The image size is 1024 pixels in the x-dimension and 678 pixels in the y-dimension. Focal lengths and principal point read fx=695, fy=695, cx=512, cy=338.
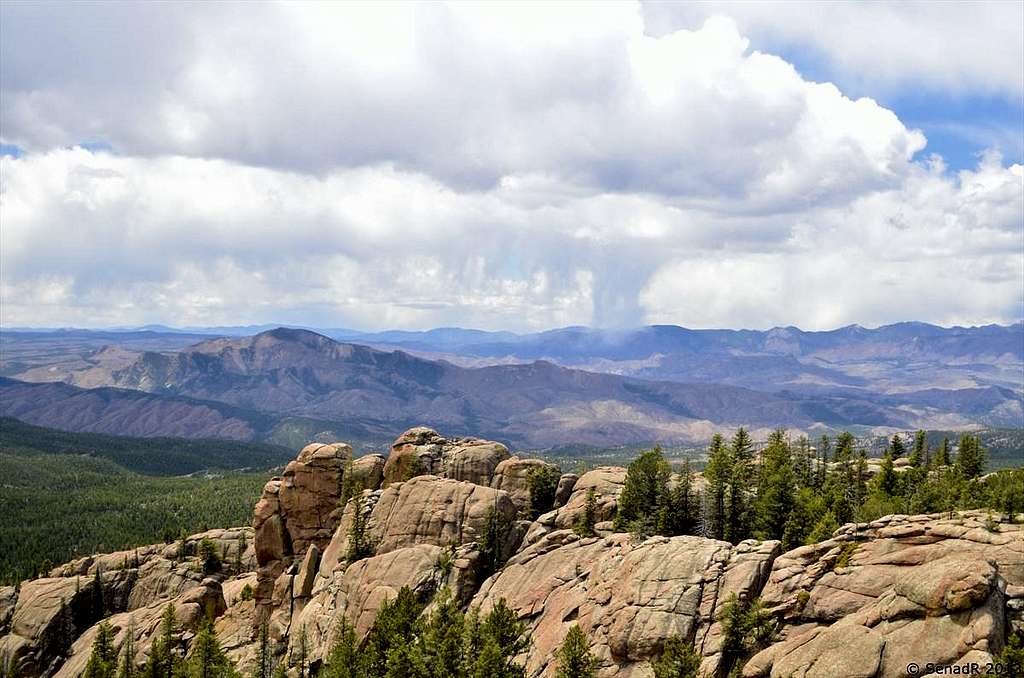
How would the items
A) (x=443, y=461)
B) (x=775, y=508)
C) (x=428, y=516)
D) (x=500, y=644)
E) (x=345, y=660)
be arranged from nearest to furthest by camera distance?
(x=500, y=644)
(x=345, y=660)
(x=775, y=508)
(x=428, y=516)
(x=443, y=461)

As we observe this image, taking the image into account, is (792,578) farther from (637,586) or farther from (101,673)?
(101,673)

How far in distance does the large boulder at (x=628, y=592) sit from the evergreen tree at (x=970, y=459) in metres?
63.2

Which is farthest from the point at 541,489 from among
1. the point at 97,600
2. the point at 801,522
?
the point at 97,600

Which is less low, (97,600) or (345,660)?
(345,660)

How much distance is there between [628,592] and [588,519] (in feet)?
80.5

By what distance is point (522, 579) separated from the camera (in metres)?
87.9

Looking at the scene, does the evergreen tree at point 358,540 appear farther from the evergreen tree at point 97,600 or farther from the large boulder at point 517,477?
the evergreen tree at point 97,600

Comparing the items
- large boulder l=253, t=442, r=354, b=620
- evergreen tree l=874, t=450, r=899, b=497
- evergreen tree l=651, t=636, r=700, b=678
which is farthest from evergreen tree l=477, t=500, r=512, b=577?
evergreen tree l=874, t=450, r=899, b=497

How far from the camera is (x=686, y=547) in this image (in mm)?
76812

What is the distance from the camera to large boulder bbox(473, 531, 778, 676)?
67.6 meters

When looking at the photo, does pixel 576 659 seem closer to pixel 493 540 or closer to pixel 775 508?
pixel 493 540

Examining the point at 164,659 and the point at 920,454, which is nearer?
the point at 164,659

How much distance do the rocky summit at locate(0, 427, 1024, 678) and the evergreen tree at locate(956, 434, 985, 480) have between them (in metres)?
A: 58.0

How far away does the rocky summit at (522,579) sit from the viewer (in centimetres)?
5706
